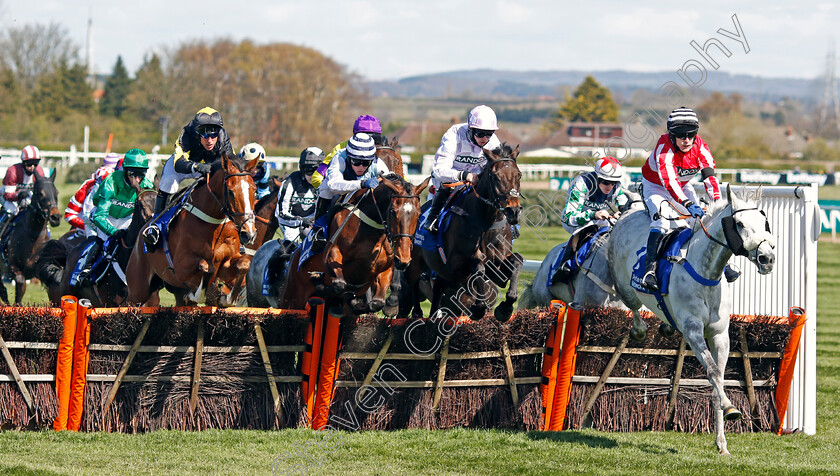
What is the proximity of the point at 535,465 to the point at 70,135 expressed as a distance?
43.9 m

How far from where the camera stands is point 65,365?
6969mm

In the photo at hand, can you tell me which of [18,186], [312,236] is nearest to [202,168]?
[312,236]

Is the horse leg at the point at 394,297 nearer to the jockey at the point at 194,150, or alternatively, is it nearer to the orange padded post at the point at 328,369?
the orange padded post at the point at 328,369

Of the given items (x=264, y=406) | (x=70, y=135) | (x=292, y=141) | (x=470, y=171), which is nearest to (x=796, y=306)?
(x=470, y=171)

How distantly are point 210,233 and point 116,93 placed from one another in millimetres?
50896

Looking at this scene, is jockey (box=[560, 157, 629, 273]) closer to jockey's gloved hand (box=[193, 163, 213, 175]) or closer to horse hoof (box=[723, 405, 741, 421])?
horse hoof (box=[723, 405, 741, 421])

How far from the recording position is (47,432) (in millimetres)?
6898

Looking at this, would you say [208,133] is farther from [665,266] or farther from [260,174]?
[665,266]

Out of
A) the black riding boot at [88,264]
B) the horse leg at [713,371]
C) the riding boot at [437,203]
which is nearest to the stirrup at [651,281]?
the horse leg at [713,371]

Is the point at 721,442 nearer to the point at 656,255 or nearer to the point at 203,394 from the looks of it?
the point at 656,255

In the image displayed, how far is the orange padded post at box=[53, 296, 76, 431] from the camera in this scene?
22.8ft

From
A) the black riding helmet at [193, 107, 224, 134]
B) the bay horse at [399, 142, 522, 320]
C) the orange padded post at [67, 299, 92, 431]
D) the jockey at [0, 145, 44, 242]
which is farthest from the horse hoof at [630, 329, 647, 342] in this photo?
the jockey at [0, 145, 44, 242]

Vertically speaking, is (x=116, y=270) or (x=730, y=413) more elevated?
(x=116, y=270)

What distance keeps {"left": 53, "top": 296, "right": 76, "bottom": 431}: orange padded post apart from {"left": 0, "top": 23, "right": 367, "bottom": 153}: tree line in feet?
108
